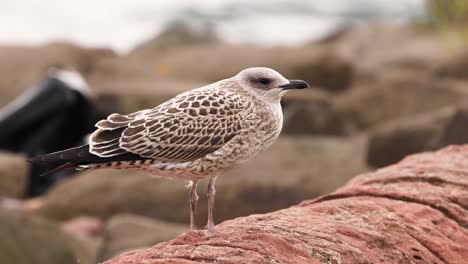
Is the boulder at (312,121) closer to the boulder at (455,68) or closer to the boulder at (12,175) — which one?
the boulder at (455,68)

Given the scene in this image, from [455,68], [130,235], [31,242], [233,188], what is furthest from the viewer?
[455,68]

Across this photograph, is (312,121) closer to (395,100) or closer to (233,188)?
(395,100)

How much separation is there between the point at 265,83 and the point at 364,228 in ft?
3.08

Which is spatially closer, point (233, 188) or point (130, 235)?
point (130, 235)

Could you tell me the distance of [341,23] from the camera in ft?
122

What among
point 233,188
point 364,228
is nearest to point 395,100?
point 233,188

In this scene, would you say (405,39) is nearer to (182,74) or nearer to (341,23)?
(182,74)

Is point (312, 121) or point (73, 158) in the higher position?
point (73, 158)

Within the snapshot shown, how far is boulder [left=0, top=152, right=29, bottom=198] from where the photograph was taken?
1593 cm

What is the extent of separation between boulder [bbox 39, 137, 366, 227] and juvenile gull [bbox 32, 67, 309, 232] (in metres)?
7.54

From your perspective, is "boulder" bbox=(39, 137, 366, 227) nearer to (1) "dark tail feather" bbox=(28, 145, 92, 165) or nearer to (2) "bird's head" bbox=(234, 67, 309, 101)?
(2) "bird's head" bbox=(234, 67, 309, 101)

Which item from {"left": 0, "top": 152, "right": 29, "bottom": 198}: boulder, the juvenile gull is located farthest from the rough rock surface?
{"left": 0, "top": 152, "right": 29, "bottom": 198}: boulder

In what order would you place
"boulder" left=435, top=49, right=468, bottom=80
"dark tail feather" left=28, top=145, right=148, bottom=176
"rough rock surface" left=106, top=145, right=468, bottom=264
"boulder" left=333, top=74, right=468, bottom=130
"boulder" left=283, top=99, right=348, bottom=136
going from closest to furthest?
"rough rock surface" left=106, top=145, right=468, bottom=264
"dark tail feather" left=28, top=145, right=148, bottom=176
"boulder" left=283, top=99, right=348, bottom=136
"boulder" left=333, top=74, right=468, bottom=130
"boulder" left=435, top=49, right=468, bottom=80

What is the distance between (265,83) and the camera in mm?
5758
